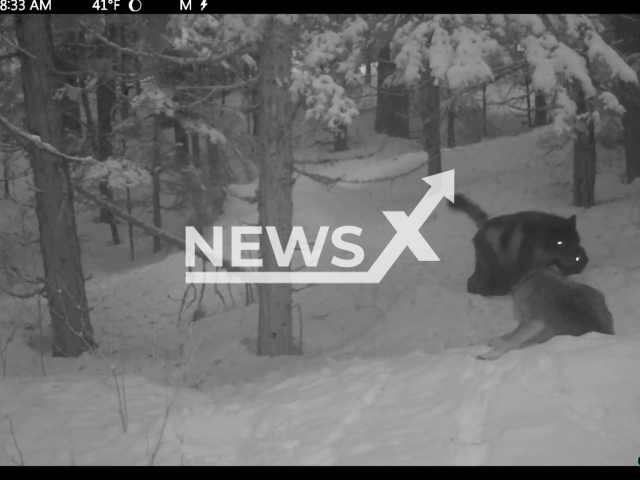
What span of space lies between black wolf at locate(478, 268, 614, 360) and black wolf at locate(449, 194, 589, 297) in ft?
7.06

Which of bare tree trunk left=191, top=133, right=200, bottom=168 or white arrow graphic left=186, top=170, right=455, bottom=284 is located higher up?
bare tree trunk left=191, top=133, right=200, bottom=168

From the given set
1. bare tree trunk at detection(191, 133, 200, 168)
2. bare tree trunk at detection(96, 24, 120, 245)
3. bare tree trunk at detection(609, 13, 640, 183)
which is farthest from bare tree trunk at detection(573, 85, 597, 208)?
bare tree trunk at detection(191, 133, 200, 168)

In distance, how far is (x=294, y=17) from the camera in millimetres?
6031

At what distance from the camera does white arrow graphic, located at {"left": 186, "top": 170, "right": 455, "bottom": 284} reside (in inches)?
432

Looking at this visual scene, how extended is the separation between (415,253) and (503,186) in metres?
4.46

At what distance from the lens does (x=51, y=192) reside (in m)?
7.75

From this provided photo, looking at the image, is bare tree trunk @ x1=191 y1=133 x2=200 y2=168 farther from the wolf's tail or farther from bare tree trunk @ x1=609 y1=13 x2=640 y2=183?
bare tree trunk @ x1=609 y1=13 x2=640 y2=183

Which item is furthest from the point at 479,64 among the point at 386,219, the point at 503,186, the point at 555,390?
the point at 503,186

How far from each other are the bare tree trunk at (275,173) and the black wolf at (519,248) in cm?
332

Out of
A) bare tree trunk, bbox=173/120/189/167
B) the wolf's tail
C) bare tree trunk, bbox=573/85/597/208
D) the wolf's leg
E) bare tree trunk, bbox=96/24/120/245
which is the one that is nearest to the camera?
the wolf's leg

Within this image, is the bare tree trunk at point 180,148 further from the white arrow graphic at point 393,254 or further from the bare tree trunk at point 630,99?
the bare tree trunk at point 630,99

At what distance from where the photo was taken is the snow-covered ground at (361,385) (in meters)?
3.62
